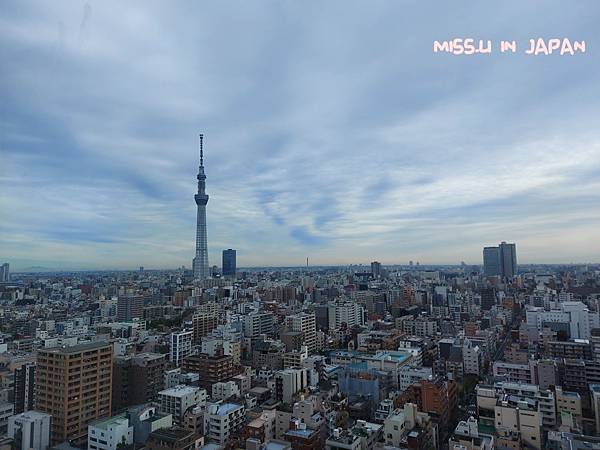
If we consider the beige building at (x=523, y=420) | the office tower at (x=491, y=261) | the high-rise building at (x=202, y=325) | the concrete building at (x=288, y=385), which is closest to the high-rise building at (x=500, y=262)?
the office tower at (x=491, y=261)

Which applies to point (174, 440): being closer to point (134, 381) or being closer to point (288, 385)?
point (288, 385)

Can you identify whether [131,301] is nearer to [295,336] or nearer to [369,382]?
[295,336]

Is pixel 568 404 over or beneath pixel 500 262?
beneath

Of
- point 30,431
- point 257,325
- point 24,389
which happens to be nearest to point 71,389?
point 30,431

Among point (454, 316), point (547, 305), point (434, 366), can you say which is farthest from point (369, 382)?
point (547, 305)

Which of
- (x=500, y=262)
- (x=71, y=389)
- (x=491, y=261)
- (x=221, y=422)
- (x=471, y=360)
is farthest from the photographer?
(x=491, y=261)
